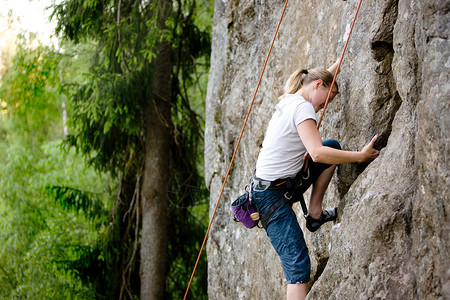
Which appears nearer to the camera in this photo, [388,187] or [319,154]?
[388,187]

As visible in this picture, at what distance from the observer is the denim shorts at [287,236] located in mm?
3859

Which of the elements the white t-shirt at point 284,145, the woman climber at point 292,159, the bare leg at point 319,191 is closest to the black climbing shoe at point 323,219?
the bare leg at point 319,191

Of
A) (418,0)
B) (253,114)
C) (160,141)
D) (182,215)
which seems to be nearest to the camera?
(418,0)

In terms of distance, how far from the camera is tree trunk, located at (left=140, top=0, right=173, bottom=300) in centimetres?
1005

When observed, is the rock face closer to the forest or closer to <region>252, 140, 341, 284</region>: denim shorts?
<region>252, 140, 341, 284</region>: denim shorts

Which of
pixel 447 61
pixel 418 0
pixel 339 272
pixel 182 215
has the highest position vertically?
pixel 418 0

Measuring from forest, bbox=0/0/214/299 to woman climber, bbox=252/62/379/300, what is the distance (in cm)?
534

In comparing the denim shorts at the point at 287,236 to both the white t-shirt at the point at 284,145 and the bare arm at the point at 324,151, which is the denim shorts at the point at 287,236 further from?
the bare arm at the point at 324,151

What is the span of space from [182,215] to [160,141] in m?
1.65

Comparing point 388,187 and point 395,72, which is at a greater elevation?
point 395,72

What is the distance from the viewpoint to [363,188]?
3.60m

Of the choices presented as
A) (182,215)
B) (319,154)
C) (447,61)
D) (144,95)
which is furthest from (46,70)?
(447,61)

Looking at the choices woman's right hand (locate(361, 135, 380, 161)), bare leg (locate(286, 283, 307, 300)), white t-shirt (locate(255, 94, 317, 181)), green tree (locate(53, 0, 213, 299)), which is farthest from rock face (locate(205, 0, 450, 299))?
green tree (locate(53, 0, 213, 299))

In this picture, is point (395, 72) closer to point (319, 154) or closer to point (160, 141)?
point (319, 154)
